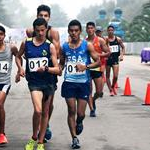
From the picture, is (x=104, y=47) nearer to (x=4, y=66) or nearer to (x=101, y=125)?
(x=101, y=125)

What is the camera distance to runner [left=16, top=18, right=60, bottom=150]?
7.15 metres

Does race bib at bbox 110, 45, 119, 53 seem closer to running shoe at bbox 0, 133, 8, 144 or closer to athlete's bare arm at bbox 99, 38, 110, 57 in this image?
athlete's bare arm at bbox 99, 38, 110, 57

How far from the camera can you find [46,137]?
8.02 metres

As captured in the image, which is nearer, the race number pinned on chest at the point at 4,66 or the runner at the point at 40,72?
the runner at the point at 40,72

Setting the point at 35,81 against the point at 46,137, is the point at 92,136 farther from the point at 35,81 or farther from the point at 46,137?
the point at 35,81

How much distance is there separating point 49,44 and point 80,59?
2.20 ft

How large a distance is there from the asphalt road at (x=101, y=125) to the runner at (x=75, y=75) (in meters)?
0.49

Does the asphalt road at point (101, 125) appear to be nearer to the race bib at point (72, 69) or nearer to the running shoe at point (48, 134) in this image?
the running shoe at point (48, 134)

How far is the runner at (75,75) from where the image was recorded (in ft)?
25.2

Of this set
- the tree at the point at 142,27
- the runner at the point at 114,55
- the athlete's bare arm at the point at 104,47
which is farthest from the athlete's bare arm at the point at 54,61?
the tree at the point at 142,27

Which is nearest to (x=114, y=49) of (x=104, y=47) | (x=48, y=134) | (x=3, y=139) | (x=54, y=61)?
(x=104, y=47)

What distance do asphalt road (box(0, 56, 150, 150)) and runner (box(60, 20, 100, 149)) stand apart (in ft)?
1.60

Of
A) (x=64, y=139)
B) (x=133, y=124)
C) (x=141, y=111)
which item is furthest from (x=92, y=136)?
(x=141, y=111)

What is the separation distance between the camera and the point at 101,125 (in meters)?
9.80
